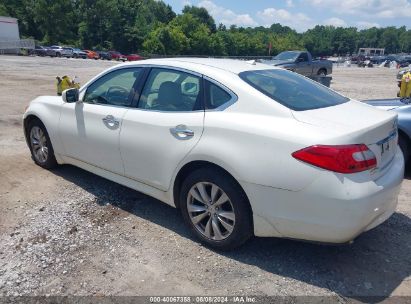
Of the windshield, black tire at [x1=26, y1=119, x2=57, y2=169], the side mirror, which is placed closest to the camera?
the side mirror

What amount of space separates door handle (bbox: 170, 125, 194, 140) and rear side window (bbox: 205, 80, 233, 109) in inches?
10.7

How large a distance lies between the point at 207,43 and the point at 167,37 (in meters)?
16.1

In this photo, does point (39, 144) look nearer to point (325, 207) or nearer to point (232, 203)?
point (232, 203)

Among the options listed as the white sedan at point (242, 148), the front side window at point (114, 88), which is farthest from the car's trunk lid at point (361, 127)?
the front side window at point (114, 88)

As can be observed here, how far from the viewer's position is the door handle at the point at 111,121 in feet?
13.0

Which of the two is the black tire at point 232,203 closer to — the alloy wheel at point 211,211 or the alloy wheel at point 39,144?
the alloy wheel at point 211,211

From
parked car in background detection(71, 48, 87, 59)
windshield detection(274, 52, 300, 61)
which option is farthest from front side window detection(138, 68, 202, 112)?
parked car in background detection(71, 48, 87, 59)

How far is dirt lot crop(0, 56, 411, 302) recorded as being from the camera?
2.96 meters

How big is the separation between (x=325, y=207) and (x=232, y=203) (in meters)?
0.75

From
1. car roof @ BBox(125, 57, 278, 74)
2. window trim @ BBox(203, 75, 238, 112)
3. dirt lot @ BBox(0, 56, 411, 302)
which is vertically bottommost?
dirt lot @ BBox(0, 56, 411, 302)

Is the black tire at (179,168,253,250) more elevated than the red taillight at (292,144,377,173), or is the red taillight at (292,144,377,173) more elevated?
the red taillight at (292,144,377,173)

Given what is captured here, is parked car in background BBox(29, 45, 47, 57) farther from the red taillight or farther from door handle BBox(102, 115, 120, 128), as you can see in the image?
the red taillight

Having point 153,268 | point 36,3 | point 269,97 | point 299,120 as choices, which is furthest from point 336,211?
point 36,3

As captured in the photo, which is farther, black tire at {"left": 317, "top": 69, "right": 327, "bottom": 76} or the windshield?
black tire at {"left": 317, "top": 69, "right": 327, "bottom": 76}
